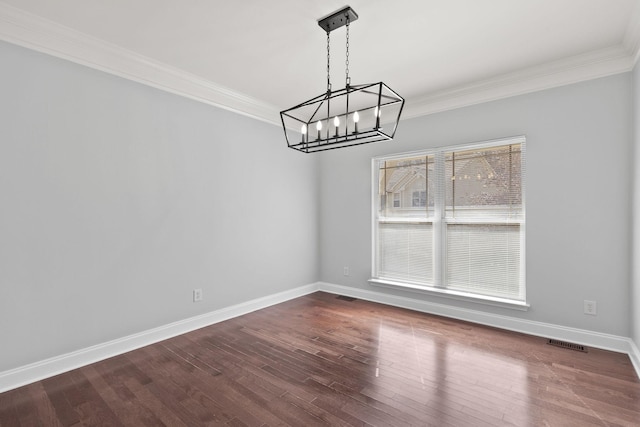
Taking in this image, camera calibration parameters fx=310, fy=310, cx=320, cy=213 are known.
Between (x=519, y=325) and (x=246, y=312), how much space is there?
3.16m

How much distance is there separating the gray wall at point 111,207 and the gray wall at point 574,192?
284cm

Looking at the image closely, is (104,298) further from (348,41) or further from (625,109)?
(625,109)

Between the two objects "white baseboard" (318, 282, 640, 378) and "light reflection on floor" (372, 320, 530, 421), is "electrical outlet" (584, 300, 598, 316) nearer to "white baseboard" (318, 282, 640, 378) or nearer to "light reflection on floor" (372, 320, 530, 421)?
"white baseboard" (318, 282, 640, 378)

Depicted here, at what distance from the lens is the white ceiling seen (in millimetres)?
2260

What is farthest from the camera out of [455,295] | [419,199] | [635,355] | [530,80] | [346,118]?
[419,199]

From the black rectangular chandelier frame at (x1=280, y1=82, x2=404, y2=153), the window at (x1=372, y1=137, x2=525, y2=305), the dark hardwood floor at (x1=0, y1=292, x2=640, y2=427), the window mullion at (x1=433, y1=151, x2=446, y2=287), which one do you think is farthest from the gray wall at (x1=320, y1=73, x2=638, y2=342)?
the black rectangular chandelier frame at (x1=280, y1=82, x2=404, y2=153)

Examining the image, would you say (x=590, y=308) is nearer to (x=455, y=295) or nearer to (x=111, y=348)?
(x=455, y=295)

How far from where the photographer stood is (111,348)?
2.79 metres

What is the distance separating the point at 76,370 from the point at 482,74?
4730 millimetres

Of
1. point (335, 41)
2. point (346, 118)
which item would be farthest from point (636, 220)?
point (335, 41)

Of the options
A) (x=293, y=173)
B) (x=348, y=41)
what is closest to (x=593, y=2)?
(x=348, y=41)

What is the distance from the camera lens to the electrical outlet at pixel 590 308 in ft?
9.64

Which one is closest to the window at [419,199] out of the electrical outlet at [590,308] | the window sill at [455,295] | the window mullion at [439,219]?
the window mullion at [439,219]

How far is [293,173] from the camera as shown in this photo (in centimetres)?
471
